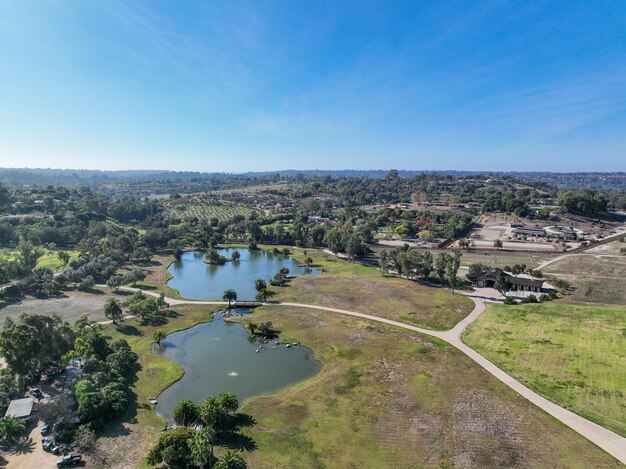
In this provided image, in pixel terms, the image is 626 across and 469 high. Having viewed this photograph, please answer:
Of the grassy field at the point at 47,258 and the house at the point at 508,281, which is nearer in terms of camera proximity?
the house at the point at 508,281

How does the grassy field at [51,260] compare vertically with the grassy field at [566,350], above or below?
below

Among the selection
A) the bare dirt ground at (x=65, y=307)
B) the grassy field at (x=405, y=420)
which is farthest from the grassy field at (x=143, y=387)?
the grassy field at (x=405, y=420)

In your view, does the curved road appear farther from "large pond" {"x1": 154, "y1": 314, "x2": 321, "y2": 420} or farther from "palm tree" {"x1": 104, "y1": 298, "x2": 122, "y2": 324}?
"large pond" {"x1": 154, "y1": 314, "x2": 321, "y2": 420}

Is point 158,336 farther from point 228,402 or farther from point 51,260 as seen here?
point 51,260

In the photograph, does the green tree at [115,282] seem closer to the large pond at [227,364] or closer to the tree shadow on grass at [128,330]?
the tree shadow on grass at [128,330]

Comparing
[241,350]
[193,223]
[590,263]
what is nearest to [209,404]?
[241,350]

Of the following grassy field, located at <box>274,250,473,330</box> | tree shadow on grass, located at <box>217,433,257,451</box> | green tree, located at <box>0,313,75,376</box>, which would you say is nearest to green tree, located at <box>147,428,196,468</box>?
tree shadow on grass, located at <box>217,433,257,451</box>

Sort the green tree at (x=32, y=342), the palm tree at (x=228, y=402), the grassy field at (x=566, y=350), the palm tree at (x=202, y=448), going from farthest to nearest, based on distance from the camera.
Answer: the green tree at (x=32, y=342) → the grassy field at (x=566, y=350) → the palm tree at (x=228, y=402) → the palm tree at (x=202, y=448)

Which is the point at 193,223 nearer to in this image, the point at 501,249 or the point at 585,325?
the point at 501,249
